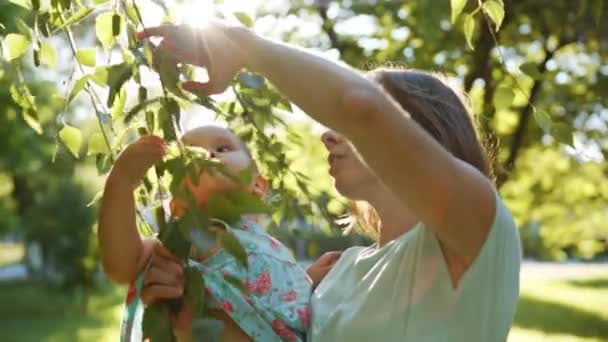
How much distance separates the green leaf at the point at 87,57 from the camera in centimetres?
108

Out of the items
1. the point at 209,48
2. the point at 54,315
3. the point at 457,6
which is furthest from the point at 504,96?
the point at 54,315

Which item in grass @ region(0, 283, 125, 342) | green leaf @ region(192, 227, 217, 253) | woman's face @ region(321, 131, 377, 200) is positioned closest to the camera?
green leaf @ region(192, 227, 217, 253)

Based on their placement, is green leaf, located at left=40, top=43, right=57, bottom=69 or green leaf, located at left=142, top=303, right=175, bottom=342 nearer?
green leaf, located at left=142, top=303, right=175, bottom=342

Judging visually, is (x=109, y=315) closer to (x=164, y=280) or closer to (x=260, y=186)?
(x=260, y=186)

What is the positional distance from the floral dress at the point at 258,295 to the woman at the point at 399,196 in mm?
29

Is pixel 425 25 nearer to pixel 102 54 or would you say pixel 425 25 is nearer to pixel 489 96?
pixel 489 96

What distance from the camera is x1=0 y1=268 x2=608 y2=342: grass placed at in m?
12.7

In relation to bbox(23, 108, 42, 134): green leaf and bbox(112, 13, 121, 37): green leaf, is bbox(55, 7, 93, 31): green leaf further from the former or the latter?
bbox(23, 108, 42, 134): green leaf

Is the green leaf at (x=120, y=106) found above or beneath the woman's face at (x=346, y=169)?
above

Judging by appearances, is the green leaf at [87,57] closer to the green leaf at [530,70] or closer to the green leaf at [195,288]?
the green leaf at [195,288]

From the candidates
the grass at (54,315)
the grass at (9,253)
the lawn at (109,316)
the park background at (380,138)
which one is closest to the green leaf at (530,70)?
the park background at (380,138)

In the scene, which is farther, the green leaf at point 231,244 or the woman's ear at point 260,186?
the woman's ear at point 260,186

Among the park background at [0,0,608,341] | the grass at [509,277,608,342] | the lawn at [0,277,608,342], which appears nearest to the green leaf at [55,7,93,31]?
the park background at [0,0,608,341]

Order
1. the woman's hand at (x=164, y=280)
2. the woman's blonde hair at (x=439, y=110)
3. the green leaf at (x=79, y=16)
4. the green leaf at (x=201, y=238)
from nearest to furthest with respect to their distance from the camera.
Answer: the green leaf at (x=201, y=238)
the woman's hand at (x=164, y=280)
the green leaf at (x=79, y=16)
the woman's blonde hair at (x=439, y=110)
